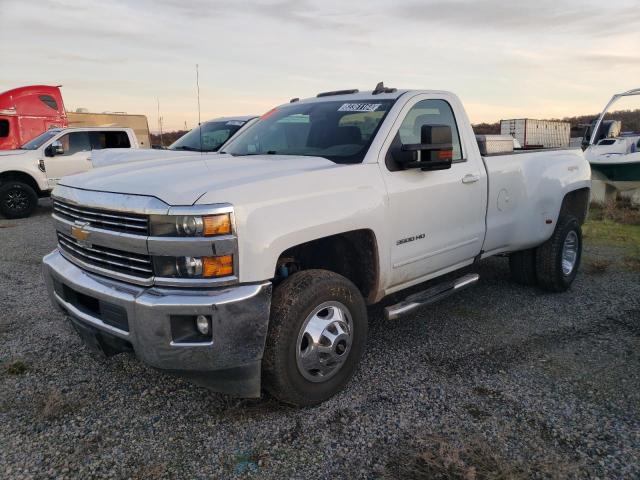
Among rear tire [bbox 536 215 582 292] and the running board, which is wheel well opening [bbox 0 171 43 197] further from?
rear tire [bbox 536 215 582 292]

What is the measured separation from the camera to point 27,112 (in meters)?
15.8

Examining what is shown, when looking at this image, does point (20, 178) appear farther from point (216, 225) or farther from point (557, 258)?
point (557, 258)

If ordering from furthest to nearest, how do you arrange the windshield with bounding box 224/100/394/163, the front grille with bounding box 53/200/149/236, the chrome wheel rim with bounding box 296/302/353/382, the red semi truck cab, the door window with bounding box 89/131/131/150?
the red semi truck cab < the door window with bounding box 89/131/131/150 < the windshield with bounding box 224/100/394/163 < the chrome wheel rim with bounding box 296/302/353/382 < the front grille with bounding box 53/200/149/236

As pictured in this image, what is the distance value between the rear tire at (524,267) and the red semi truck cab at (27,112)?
14.9m

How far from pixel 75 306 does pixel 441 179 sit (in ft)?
8.78

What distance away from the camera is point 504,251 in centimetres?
498

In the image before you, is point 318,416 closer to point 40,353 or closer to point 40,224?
point 40,353

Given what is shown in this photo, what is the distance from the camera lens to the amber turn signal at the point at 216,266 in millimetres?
2711

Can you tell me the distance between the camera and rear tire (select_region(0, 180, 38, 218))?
1108 centimetres

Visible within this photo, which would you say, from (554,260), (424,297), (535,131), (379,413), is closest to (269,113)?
(424,297)

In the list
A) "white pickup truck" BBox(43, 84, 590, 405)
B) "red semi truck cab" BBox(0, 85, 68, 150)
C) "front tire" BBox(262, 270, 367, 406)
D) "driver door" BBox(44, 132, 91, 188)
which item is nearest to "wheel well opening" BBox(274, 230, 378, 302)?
"white pickup truck" BBox(43, 84, 590, 405)

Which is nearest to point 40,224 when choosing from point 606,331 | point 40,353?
point 40,353

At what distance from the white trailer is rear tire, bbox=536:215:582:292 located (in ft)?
46.4

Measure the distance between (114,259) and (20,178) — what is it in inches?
397
